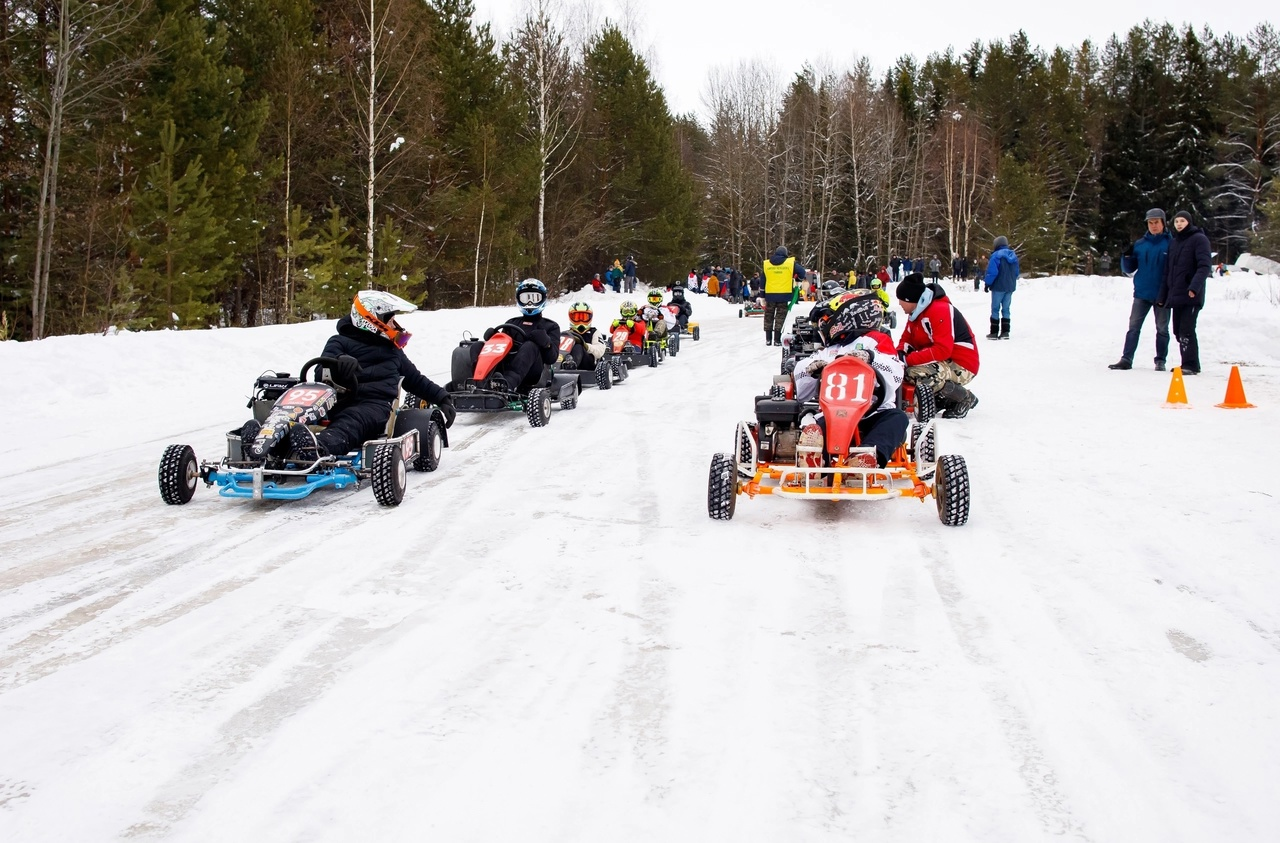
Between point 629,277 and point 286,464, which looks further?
point 629,277

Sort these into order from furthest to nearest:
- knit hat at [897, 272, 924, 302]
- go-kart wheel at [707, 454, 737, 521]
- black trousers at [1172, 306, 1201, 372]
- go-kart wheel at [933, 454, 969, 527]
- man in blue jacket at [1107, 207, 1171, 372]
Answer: man in blue jacket at [1107, 207, 1171, 372] → black trousers at [1172, 306, 1201, 372] → knit hat at [897, 272, 924, 302] → go-kart wheel at [707, 454, 737, 521] → go-kart wheel at [933, 454, 969, 527]

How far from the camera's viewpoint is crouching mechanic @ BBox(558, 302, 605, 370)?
43.8ft

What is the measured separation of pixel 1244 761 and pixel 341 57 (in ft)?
91.8

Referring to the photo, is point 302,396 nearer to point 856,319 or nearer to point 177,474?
point 177,474

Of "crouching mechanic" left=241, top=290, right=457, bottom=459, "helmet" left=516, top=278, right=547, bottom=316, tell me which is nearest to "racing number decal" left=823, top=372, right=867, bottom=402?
"crouching mechanic" left=241, top=290, right=457, bottom=459

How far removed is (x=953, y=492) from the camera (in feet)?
20.0

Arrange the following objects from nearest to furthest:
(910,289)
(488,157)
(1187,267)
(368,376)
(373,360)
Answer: (368,376), (373,360), (910,289), (1187,267), (488,157)

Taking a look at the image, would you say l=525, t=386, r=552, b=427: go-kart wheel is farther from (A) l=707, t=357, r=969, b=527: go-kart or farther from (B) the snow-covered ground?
(A) l=707, t=357, r=969, b=527: go-kart

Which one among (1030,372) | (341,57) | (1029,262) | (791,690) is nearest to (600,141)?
(341,57)

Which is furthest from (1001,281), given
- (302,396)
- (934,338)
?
(302,396)

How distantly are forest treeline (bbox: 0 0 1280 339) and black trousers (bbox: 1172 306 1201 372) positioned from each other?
14.8 metres

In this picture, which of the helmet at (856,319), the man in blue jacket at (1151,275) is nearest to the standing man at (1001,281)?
the man in blue jacket at (1151,275)

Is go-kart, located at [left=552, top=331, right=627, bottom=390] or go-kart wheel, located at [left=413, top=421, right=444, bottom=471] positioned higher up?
go-kart, located at [left=552, top=331, right=627, bottom=390]

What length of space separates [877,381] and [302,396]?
13.0 feet
